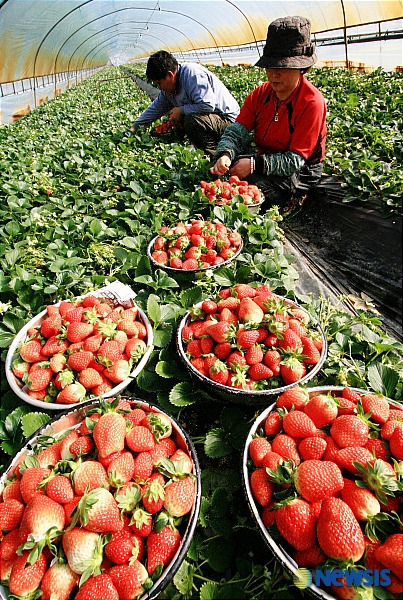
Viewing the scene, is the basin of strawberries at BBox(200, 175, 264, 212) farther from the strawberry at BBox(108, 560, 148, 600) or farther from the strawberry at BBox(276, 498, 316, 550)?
the strawberry at BBox(108, 560, 148, 600)

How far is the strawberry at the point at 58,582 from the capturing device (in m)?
0.98

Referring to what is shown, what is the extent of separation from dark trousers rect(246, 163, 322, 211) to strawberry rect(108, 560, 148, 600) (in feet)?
9.13

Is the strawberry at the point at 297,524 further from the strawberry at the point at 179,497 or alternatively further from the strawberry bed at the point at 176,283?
the strawberry at the point at 179,497

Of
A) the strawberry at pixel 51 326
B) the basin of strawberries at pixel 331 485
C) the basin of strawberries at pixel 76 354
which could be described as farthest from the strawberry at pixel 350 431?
the strawberry at pixel 51 326

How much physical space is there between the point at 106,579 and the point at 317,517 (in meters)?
0.58

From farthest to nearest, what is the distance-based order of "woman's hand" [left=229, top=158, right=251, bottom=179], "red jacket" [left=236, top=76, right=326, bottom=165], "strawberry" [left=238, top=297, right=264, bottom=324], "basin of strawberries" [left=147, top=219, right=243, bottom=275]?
"woman's hand" [left=229, top=158, right=251, bottom=179], "red jacket" [left=236, top=76, right=326, bottom=165], "basin of strawberries" [left=147, top=219, right=243, bottom=275], "strawberry" [left=238, top=297, right=264, bottom=324]

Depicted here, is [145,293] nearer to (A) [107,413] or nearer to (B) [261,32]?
(A) [107,413]

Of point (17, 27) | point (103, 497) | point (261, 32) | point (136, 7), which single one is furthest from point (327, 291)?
point (136, 7)

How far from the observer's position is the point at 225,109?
4.63m

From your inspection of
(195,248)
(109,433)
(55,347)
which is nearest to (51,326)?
(55,347)

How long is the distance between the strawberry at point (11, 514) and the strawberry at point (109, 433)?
10.5 inches

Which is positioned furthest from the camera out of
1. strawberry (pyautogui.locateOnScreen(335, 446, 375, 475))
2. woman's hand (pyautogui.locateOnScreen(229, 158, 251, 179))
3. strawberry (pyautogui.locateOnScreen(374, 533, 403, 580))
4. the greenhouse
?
woman's hand (pyautogui.locateOnScreen(229, 158, 251, 179))

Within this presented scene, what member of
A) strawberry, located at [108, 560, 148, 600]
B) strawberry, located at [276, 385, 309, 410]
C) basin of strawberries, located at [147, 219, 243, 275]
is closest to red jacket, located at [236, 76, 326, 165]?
basin of strawberries, located at [147, 219, 243, 275]

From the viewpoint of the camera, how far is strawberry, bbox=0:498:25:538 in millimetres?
1100
